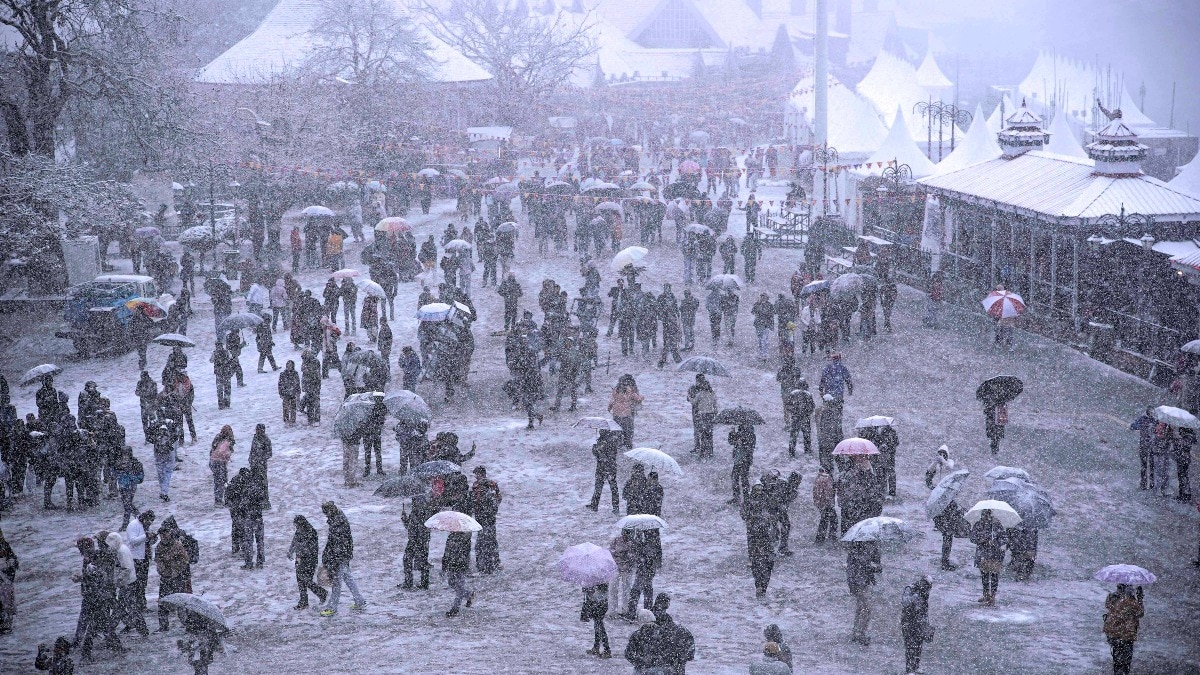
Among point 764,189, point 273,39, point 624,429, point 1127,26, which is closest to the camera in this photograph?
point 624,429

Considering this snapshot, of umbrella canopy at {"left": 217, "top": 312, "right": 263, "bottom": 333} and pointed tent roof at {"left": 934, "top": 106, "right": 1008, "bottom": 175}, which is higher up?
pointed tent roof at {"left": 934, "top": 106, "right": 1008, "bottom": 175}

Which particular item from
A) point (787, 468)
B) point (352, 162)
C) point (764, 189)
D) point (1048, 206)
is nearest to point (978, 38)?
point (764, 189)

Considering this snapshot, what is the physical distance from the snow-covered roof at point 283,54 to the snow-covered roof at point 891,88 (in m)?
20.9

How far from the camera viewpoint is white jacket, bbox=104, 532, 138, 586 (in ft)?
41.8

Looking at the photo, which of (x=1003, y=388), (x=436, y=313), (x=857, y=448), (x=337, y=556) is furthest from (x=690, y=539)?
(x=436, y=313)

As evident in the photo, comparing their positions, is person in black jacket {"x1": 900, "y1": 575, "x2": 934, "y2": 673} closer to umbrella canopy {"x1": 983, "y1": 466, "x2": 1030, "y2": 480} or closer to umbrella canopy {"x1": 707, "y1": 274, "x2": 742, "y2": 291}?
umbrella canopy {"x1": 983, "y1": 466, "x2": 1030, "y2": 480}

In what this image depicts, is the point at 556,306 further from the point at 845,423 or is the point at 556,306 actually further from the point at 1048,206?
the point at 1048,206

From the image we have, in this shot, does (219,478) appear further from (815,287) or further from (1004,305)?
(1004,305)

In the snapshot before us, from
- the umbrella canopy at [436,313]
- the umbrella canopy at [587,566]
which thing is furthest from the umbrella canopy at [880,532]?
the umbrella canopy at [436,313]

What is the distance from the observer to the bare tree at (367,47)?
163 feet

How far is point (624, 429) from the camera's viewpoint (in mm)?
18672

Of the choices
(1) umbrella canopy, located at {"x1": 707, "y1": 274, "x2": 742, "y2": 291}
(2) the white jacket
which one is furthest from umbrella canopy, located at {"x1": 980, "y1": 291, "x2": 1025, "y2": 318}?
(2) the white jacket

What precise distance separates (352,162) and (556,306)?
20.5 m

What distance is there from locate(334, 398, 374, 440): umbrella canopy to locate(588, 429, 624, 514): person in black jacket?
3280 millimetres
